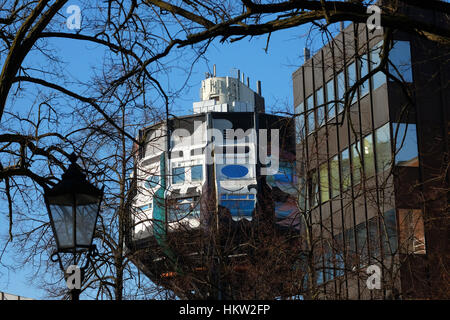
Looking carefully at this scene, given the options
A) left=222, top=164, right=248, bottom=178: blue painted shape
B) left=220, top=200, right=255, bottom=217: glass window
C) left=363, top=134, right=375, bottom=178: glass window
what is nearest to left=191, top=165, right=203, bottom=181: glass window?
left=222, top=164, right=248, bottom=178: blue painted shape

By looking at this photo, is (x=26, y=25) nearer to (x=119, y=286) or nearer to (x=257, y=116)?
(x=119, y=286)

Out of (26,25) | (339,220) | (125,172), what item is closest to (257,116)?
(339,220)

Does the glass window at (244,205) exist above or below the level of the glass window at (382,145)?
above

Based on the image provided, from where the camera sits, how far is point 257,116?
6919cm

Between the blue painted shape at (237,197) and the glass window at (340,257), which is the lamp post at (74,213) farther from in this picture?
the blue painted shape at (237,197)

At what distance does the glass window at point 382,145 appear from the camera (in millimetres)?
30281

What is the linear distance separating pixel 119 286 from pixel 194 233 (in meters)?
9.83

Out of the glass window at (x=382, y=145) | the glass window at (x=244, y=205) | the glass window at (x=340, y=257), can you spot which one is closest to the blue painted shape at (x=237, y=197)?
the glass window at (x=244, y=205)

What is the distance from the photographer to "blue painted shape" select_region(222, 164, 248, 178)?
217 ft

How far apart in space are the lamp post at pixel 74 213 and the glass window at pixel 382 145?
22483mm

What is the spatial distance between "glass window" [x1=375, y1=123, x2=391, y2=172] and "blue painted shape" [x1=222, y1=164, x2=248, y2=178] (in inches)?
1389

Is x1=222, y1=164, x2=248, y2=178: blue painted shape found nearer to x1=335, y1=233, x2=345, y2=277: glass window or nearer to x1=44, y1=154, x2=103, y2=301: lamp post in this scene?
x1=335, y1=233, x2=345, y2=277: glass window

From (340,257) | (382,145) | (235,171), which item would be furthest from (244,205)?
(340,257)

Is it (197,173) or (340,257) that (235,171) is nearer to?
(197,173)
